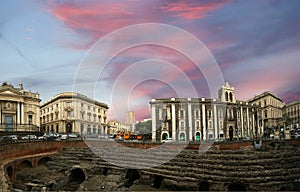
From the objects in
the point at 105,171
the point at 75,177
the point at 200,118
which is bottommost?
the point at 75,177

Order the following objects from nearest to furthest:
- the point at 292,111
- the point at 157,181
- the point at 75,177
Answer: the point at 157,181 < the point at 75,177 < the point at 292,111

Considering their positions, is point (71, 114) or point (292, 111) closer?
point (71, 114)

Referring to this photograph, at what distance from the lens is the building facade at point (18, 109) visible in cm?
5622

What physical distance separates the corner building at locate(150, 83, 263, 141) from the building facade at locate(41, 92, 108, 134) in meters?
20.8

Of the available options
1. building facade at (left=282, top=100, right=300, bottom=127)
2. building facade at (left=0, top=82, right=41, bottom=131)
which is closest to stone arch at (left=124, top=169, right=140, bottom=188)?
building facade at (left=0, top=82, right=41, bottom=131)

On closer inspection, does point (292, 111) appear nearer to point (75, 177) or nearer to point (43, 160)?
point (43, 160)

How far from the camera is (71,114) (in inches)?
2889

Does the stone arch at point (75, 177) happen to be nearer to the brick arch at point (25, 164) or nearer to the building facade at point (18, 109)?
the brick arch at point (25, 164)

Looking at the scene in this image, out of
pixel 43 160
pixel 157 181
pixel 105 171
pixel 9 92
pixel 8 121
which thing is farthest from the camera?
pixel 8 121

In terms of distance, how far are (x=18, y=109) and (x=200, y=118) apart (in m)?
38.6

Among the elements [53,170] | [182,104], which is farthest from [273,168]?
[182,104]

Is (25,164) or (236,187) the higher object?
(25,164)

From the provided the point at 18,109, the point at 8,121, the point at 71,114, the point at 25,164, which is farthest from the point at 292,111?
the point at 25,164

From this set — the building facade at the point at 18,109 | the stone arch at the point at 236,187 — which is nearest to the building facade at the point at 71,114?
the building facade at the point at 18,109
